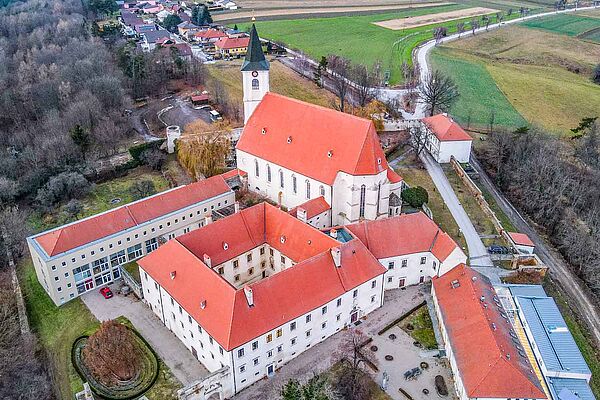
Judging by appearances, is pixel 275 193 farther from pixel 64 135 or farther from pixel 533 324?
pixel 64 135

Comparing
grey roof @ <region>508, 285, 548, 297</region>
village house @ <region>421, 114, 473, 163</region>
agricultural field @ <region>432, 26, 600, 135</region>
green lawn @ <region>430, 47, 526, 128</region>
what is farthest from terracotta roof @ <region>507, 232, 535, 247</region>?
agricultural field @ <region>432, 26, 600, 135</region>

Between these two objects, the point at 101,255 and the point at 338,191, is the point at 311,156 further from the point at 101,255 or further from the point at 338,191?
the point at 101,255

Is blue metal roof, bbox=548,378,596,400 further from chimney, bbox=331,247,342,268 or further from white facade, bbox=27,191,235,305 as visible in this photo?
white facade, bbox=27,191,235,305

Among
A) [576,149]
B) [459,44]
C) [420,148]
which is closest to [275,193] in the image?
[420,148]

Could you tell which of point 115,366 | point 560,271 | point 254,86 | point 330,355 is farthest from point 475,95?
point 115,366

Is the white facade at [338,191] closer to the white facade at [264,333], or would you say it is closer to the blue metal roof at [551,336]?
the white facade at [264,333]

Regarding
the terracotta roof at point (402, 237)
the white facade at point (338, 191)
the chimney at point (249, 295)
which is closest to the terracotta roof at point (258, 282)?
the chimney at point (249, 295)
